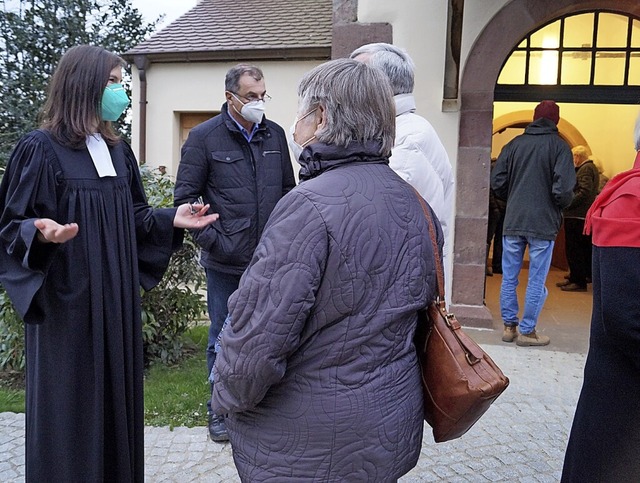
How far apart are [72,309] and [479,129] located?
15.4ft

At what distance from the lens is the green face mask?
8.62 feet

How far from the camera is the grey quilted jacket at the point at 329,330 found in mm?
1670

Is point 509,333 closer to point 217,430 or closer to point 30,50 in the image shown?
point 217,430

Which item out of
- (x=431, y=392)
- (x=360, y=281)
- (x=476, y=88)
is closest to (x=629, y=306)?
(x=431, y=392)

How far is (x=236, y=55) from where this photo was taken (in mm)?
9711

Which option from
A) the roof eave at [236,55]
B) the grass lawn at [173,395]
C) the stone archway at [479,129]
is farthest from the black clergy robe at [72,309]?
the roof eave at [236,55]

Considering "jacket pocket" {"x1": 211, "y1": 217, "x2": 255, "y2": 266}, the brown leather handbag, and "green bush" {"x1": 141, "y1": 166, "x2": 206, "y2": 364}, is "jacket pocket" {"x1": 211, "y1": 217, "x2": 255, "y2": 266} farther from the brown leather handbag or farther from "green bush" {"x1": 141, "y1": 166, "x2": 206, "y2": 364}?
the brown leather handbag

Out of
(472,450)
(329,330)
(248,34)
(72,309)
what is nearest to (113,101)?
(72,309)

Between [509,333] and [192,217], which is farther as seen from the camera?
[509,333]

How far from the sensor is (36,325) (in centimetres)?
251

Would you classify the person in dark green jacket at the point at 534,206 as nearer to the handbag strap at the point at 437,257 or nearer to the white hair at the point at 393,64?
the white hair at the point at 393,64

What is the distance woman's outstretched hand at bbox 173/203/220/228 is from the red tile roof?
662cm

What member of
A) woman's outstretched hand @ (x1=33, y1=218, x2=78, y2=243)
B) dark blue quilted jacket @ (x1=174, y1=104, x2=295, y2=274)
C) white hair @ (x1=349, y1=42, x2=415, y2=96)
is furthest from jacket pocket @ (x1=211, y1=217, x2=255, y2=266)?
woman's outstretched hand @ (x1=33, y1=218, x2=78, y2=243)

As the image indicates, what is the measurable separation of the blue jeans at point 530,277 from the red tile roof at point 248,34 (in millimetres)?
4424
